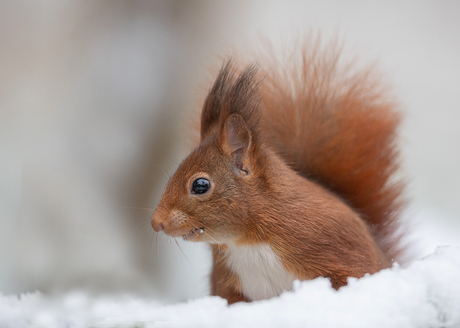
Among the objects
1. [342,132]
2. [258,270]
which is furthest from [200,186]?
[342,132]

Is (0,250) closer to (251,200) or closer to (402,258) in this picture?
(251,200)

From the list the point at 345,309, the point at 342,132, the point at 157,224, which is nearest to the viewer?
the point at 345,309

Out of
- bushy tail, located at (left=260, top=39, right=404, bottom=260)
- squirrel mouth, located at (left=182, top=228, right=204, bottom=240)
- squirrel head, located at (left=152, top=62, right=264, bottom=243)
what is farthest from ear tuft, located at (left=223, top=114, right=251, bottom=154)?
bushy tail, located at (left=260, top=39, right=404, bottom=260)

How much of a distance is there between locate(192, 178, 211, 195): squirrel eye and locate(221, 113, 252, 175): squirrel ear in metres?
0.07

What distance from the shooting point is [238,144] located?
0.82 meters

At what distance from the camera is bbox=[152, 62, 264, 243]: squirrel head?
771 mm

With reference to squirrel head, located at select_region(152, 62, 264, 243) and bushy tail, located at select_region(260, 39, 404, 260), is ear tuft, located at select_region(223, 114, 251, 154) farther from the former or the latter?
bushy tail, located at select_region(260, 39, 404, 260)

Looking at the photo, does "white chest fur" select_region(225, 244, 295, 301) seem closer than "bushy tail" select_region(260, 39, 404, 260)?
Yes

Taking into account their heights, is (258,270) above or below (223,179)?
below

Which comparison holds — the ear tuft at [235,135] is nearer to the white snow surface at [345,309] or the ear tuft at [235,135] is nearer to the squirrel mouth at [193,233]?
the squirrel mouth at [193,233]

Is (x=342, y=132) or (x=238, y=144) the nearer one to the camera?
(x=238, y=144)

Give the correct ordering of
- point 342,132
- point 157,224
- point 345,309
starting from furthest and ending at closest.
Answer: point 342,132, point 157,224, point 345,309

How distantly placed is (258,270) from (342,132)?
48 cm

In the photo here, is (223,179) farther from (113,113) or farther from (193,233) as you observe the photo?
(113,113)
